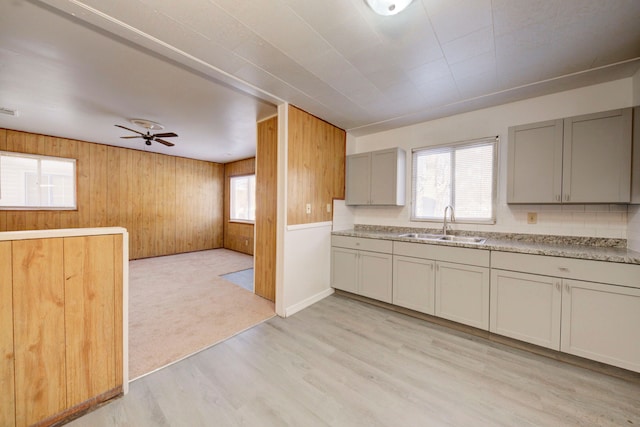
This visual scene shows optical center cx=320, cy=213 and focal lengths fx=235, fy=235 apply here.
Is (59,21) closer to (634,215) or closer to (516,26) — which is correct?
(516,26)

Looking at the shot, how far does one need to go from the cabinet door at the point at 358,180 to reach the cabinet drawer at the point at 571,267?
1.78 m

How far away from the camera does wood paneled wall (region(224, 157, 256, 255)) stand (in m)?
6.35

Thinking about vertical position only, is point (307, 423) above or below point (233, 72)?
below

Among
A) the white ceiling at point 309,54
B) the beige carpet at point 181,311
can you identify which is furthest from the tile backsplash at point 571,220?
the beige carpet at point 181,311

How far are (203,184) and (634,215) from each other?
7796 millimetres

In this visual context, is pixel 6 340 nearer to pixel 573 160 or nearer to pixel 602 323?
pixel 602 323

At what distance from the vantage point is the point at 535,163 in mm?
2387

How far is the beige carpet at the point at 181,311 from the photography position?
2143 mm

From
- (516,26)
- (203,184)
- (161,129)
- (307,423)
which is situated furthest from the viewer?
(203,184)

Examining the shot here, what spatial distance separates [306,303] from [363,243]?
3.59 feet

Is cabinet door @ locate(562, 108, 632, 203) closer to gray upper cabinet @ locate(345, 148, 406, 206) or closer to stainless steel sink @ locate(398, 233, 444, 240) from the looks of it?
stainless steel sink @ locate(398, 233, 444, 240)

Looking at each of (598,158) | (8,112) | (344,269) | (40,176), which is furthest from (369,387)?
(40,176)

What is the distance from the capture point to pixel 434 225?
3268 mm

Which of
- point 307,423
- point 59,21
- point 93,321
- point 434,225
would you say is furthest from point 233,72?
point 434,225
